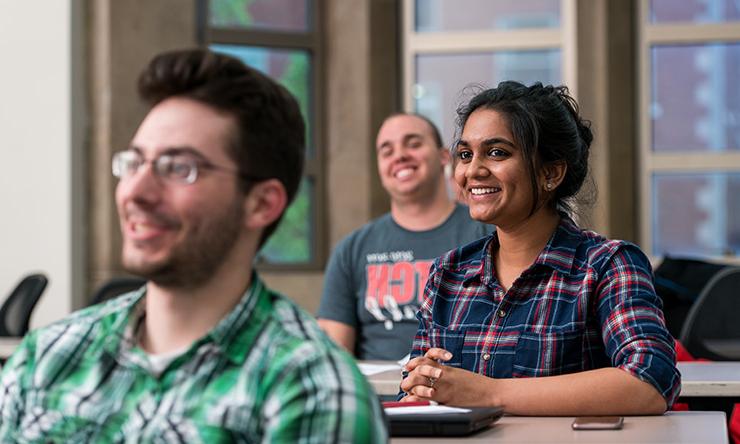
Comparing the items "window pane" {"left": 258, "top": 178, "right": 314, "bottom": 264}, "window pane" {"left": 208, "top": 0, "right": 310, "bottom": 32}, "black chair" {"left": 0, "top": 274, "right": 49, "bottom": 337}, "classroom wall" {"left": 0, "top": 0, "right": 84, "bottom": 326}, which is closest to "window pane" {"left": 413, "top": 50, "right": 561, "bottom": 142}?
"window pane" {"left": 208, "top": 0, "right": 310, "bottom": 32}

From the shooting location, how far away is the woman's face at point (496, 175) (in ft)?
8.27

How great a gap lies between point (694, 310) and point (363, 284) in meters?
1.23

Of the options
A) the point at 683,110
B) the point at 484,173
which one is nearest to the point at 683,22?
the point at 683,110

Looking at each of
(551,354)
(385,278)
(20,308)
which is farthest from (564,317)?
(20,308)

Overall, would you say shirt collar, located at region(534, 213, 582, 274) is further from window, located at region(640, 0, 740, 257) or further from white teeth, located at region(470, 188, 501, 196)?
window, located at region(640, 0, 740, 257)

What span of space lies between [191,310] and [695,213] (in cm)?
617

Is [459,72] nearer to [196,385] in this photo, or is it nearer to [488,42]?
[488,42]

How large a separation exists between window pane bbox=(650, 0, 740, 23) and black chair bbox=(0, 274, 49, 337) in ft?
13.0

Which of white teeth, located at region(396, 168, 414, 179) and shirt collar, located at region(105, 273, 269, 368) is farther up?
white teeth, located at region(396, 168, 414, 179)

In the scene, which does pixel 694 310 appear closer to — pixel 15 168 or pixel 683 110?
pixel 683 110

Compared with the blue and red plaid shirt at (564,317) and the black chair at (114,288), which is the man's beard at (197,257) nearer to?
the blue and red plaid shirt at (564,317)

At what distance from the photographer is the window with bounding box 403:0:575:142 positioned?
7.10m

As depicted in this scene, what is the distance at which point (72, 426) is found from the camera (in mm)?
1354

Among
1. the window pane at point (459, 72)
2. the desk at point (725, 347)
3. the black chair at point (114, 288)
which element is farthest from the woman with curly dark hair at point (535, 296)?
the window pane at point (459, 72)
